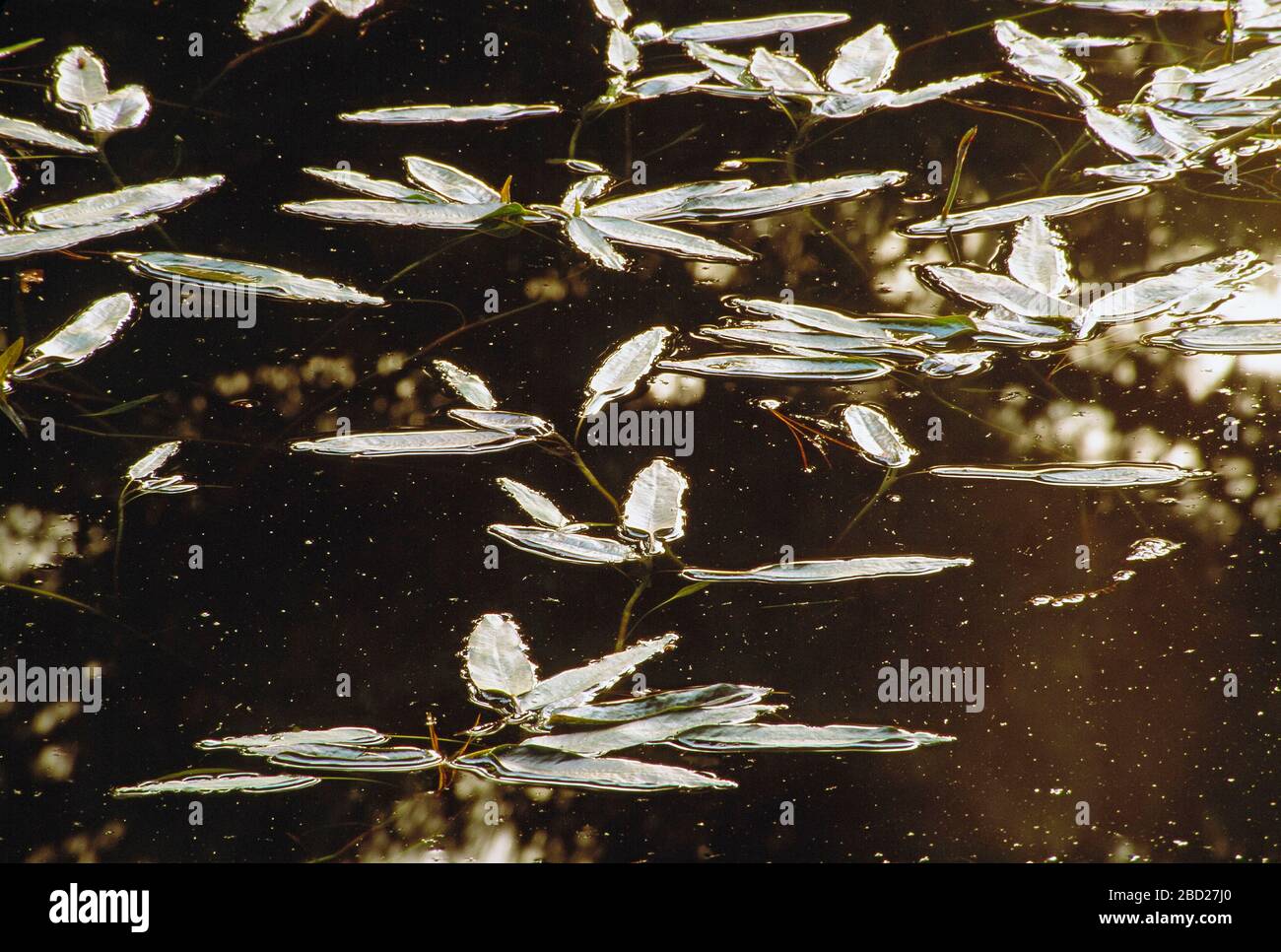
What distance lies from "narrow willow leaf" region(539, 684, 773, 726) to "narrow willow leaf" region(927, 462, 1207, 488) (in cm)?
23

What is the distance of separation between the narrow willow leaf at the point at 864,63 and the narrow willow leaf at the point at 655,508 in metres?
0.34

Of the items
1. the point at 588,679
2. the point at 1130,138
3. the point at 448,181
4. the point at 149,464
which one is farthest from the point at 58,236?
the point at 1130,138

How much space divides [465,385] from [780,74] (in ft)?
1.19

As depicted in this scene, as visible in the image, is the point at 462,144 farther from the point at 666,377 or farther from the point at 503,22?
the point at 666,377

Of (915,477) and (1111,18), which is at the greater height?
(1111,18)

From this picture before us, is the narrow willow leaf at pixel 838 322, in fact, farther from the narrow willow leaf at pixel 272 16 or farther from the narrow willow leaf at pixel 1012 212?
the narrow willow leaf at pixel 272 16

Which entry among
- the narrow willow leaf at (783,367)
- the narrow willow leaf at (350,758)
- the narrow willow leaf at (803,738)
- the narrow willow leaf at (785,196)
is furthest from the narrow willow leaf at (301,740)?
the narrow willow leaf at (785,196)

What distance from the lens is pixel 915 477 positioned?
1.98 feet

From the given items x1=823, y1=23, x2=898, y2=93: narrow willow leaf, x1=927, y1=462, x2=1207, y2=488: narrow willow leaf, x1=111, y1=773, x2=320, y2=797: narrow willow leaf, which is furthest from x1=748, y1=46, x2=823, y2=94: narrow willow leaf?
x1=111, y1=773, x2=320, y2=797: narrow willow leaf

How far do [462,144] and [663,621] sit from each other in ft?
1.37

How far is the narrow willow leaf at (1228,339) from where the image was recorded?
0.61m

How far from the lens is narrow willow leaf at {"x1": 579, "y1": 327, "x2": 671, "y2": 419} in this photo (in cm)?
61
